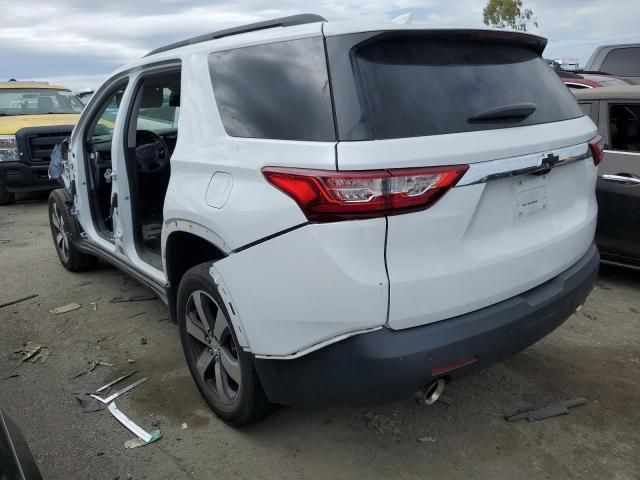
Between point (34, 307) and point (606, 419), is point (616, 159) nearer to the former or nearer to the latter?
point (606, 419)

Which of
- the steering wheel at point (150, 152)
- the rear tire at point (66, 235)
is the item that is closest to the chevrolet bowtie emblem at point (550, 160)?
the steering wheel at point (150, 152)

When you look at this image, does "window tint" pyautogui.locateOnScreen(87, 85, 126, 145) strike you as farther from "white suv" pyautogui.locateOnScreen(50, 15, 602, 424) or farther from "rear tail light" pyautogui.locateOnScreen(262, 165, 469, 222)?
"rear tail light" pyautogui.locateOnScreen(262, 165, 469, 222)

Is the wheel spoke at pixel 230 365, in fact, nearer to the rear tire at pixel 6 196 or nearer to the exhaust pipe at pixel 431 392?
the exhaust pipe at pixel 431 392

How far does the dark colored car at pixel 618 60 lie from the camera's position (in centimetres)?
946

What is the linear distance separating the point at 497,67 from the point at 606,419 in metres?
1.82

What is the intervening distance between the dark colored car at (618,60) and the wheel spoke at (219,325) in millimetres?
8903

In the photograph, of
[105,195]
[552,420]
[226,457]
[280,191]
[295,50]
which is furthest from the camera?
[105,195]

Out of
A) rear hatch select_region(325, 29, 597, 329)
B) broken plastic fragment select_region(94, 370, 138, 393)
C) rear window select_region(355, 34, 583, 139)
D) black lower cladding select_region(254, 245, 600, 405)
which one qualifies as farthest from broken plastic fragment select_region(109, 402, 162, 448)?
rear window select_region(355, 34, 583, 139)

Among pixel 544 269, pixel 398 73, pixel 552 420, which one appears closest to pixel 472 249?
pixel 544 269

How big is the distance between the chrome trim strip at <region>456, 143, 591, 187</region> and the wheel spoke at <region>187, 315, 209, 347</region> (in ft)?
5.11

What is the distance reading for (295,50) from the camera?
2.29 metres

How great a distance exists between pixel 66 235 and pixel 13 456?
3.66 meters

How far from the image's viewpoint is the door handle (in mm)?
4355

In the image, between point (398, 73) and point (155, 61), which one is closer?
point (398, 73)
